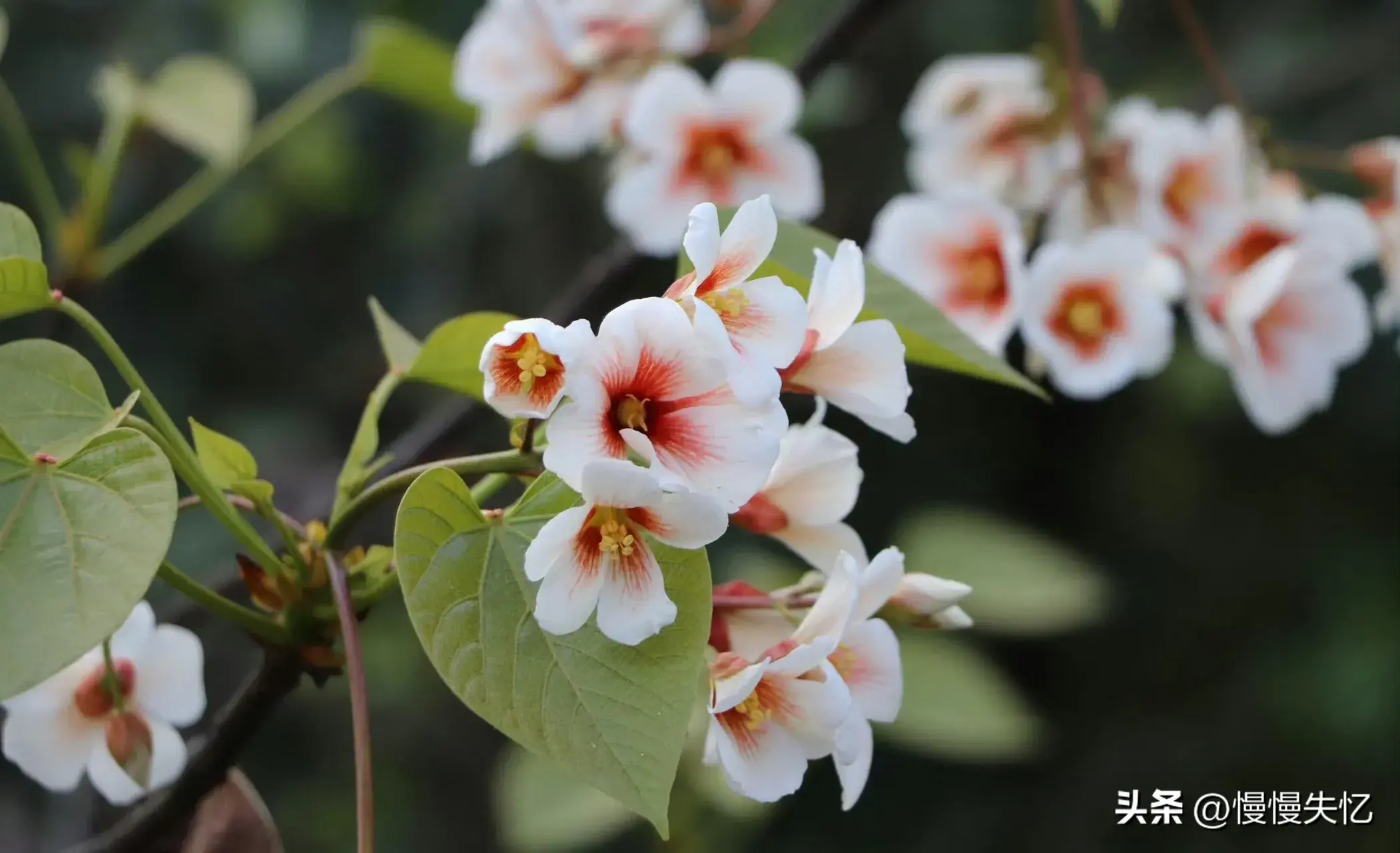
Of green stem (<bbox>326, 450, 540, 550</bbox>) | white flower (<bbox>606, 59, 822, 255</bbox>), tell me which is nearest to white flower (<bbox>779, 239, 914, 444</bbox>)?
green stem (<bbox>326, 450, 540, 550</bbox>)

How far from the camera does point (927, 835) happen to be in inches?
81.0

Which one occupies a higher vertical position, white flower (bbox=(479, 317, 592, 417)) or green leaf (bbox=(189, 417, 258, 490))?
white flower (bbox=(479, 317, 592, 417))

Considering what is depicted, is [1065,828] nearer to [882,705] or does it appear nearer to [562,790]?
[562,790]

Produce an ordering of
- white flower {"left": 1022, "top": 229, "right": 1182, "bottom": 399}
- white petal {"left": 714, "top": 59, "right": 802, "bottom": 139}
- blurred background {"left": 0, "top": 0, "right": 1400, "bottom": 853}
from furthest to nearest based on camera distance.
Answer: blurred background {"left": 0, "top": 0, "right": 1400, "bottom": 853} → white petal {"left": 714, "top": 59, "right": 802, "bottom": 139} → white flower {"left": 1022, "top": 229, "right": 1182, "bottom": 399}

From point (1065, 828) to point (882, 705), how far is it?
1669 mm

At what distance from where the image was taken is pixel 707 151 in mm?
940

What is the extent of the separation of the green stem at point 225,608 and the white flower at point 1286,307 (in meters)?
0.63

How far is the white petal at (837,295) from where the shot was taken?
46cm

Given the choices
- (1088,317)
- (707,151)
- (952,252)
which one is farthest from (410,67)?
(1088,317)

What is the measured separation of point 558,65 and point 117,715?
0.58 metres

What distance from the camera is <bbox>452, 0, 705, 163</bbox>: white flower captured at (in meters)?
0.93

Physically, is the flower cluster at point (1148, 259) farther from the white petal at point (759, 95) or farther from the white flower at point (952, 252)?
the white petal at point (759, 95)

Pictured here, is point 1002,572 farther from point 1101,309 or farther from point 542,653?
point 542,653

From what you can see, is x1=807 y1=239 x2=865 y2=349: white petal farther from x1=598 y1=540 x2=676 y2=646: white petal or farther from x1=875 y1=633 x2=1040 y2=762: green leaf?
x1=875 y1=633 x2=1040 y2=762: green leaf
